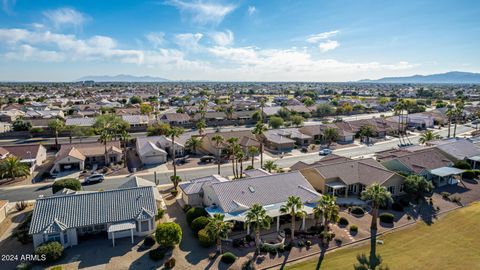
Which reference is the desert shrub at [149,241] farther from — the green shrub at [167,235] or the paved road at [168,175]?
the paved road at [168,175]

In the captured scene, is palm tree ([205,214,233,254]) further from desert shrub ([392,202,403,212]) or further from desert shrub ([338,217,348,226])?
desert shrub ([392,202,403,212])

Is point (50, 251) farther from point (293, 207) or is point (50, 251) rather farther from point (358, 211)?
point (358, 211)

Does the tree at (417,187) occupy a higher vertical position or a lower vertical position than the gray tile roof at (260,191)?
lower

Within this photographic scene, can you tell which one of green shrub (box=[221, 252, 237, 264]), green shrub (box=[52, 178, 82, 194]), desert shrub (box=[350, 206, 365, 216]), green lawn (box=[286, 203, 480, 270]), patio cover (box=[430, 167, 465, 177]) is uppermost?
green shrub (box=[52, 178, 82, 194])

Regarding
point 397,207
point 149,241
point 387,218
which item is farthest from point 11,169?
point 397,207

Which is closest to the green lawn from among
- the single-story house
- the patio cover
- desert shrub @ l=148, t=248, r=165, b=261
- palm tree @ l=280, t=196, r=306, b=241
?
palm tree @ l=280, t=196, r=306, b=241


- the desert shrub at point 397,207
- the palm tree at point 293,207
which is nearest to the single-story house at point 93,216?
the palm tree at point 293,207
